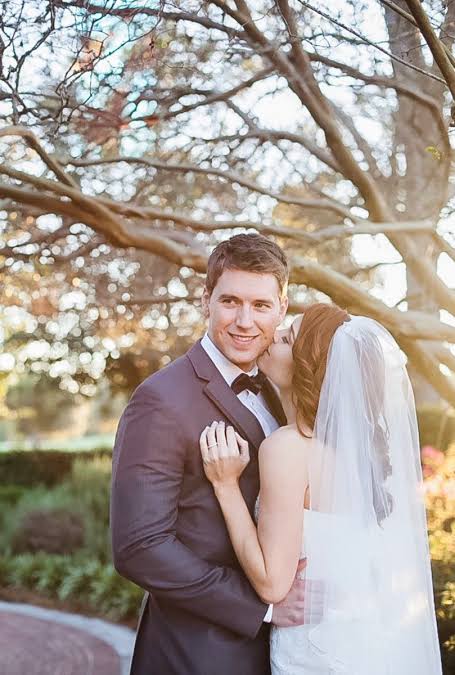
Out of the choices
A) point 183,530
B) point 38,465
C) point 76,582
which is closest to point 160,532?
point 183,530

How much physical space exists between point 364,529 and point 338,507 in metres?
0.12

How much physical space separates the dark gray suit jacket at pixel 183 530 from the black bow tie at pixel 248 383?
3.1 inches

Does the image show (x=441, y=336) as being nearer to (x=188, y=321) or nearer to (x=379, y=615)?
(x=379, y=615)

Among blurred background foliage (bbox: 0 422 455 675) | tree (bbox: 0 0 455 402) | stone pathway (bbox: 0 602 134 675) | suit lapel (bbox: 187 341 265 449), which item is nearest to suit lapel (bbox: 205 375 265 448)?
suit lapel (bbox: 187 341 265 449)

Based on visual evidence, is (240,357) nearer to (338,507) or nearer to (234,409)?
(234,409)

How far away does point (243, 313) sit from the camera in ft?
9.27

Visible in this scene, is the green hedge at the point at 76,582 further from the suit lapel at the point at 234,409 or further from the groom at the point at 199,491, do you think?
the suit lapel at the point at 234,409

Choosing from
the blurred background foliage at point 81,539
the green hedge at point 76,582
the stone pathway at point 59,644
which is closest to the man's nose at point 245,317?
Answer: the blurred background foliage at point 81,539

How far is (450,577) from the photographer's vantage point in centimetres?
500

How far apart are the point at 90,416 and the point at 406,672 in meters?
36.4

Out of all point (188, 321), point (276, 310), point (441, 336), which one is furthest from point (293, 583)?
point (188, 321)

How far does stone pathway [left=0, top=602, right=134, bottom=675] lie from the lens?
6738mm

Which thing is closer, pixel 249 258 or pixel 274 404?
pixel 249 258

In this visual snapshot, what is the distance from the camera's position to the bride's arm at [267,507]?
8.46ft
